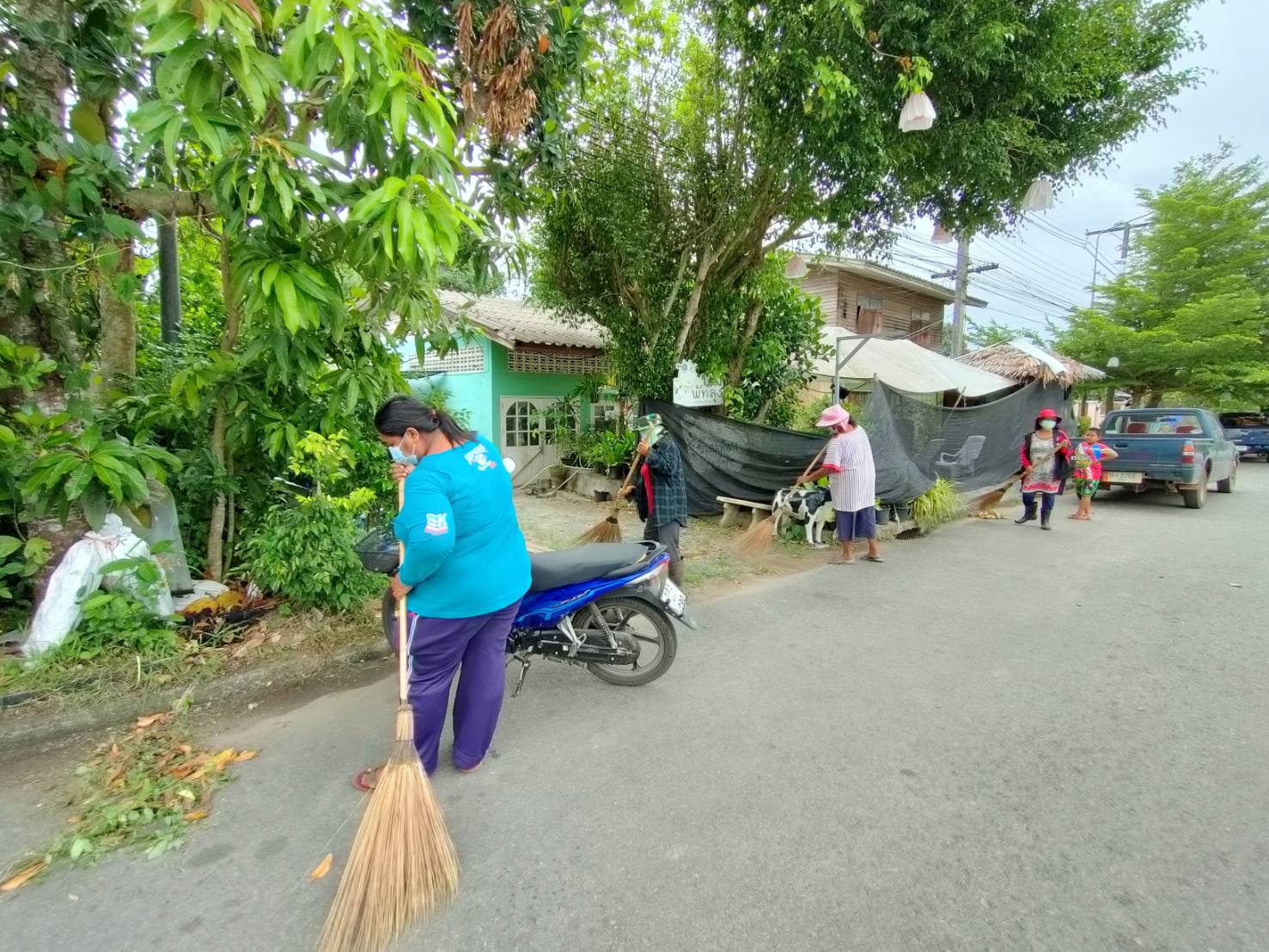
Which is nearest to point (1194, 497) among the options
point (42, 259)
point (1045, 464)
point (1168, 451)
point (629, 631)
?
point (1168, 451)

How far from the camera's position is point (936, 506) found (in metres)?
8.39

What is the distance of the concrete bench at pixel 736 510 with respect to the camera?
304 inches

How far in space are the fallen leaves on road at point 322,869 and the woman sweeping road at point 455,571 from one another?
1.26ft

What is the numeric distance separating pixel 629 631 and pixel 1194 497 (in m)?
10.8

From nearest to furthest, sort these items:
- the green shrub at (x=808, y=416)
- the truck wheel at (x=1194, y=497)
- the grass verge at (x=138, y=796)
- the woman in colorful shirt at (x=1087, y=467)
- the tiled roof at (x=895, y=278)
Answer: the grass verge at (x=138, y=796) → the woman in colorful shirt at (x=1087, y=467) → the green shrub at (x=808, y=416) → the truck wheel at (x=1194, y=497) → the tiled roof at (x=895, y=278)

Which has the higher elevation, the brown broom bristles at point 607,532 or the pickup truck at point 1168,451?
the pickup truck at point 1168,451

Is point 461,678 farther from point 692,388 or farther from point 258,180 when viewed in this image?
point 692,388

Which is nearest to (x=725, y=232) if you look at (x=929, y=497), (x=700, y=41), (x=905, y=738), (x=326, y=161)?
(x=700, y=41)

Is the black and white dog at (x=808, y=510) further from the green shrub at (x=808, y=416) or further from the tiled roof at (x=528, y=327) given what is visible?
the tiled roof at (x=528, y=327)

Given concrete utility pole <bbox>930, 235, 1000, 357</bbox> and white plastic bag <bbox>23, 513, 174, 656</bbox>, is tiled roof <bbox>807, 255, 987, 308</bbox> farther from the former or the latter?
white plastic bag <bbox>23, 513, 174, 656</bbox>

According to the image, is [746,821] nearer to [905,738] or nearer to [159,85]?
[905,738]

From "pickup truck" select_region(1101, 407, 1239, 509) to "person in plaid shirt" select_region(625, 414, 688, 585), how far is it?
898 cm

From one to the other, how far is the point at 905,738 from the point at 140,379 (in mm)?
4870

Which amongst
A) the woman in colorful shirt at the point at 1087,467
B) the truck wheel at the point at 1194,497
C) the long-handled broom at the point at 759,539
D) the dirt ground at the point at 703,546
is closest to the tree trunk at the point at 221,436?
the dirt ground at the point at 703,546
